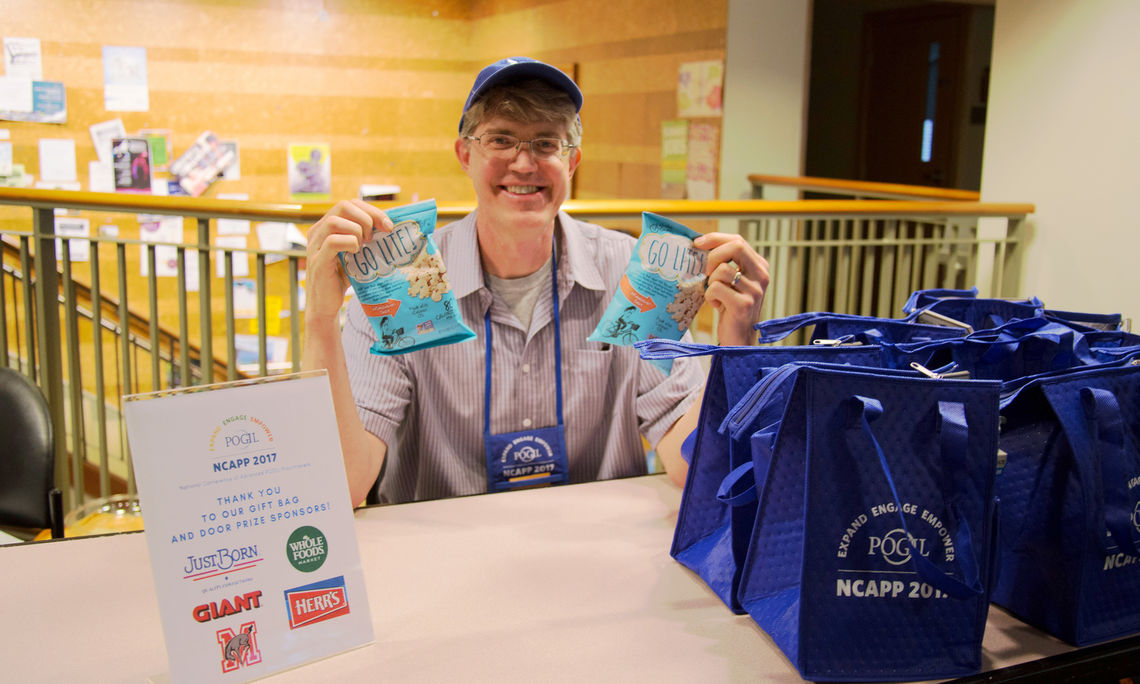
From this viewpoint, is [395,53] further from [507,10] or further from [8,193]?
[8,193]

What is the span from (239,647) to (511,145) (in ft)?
2.99

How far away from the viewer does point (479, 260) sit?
1.54 meters

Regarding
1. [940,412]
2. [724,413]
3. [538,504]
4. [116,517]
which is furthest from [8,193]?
[940,412]

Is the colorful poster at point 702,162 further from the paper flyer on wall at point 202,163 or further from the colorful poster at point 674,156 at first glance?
the paper flyer on wall at point 202,163

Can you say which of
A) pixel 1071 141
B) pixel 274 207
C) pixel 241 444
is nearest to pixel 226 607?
pixel 241 444

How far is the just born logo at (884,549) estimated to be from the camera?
0.88 metres

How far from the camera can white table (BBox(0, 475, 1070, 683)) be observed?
889 millimetres

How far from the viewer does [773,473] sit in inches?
36.0

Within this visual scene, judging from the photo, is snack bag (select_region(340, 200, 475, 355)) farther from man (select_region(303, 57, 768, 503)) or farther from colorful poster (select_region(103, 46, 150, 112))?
colorful poster (select_region(103, 46, 150, 112))

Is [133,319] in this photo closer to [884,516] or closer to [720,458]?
[720,458]

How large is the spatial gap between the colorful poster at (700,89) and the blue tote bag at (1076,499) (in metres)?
3.85

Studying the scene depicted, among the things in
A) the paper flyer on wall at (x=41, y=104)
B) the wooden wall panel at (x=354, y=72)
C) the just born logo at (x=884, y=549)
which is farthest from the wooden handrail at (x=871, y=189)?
the paper flyer on wall at (x=41, y=104)

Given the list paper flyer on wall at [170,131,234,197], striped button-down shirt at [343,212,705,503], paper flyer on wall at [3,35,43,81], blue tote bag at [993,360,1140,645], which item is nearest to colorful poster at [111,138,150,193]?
paper flyer on wall at [170,131,234,197]

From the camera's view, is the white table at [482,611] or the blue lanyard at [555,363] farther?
the blue lanyard at [555,363]
